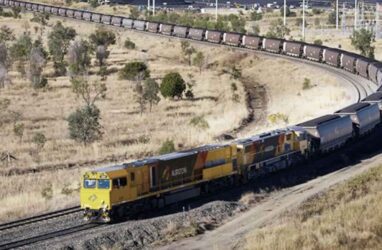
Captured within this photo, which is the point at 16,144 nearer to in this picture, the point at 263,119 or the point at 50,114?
the point at 50,114

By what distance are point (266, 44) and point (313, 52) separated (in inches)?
373

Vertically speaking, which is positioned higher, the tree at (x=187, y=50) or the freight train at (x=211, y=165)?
the tree at (x=187, y=50)

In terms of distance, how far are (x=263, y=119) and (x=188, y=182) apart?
2589cm

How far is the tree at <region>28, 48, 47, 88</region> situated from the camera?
73562 mm

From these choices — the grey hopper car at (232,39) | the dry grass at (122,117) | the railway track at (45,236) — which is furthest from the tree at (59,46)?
the railway track at (45,236)

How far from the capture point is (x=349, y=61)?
3039 inches

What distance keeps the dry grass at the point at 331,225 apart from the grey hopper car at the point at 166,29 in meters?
A: 81.1

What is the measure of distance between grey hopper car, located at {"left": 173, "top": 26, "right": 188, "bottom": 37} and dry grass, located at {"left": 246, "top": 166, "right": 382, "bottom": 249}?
78.3 m

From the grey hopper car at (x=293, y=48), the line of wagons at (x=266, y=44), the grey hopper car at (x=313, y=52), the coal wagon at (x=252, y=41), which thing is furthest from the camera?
the coal wagon at (x=252, y=41)

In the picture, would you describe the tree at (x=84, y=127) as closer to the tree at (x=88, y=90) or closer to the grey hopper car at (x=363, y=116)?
the tree at (x=88, y=90)

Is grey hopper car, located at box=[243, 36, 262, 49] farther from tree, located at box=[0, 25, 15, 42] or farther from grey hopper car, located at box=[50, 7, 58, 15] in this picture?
grey hopper car, located at box=[50, 7, 58, 15]

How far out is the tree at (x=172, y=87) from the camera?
67188 mm

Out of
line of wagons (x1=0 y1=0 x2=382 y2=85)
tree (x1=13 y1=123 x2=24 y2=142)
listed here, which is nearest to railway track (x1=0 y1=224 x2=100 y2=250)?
tree (x1=13 y1=123 x2=24 y2=142)

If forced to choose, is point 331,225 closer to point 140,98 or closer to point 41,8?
point 140,98
